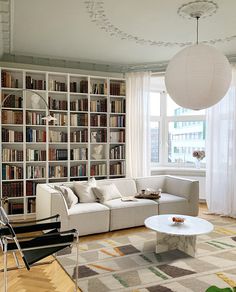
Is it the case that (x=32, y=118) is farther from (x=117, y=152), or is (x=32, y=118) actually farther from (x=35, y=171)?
(x=117, y=152)

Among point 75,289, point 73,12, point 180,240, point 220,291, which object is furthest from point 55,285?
point 73,12

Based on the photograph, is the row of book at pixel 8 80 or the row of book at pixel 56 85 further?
the row of book at pixel 56 85

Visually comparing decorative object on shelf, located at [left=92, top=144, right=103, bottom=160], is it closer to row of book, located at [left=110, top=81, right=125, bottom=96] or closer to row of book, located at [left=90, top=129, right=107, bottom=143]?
row of book, located at [left=90, top=129, right=107, bottom=143]

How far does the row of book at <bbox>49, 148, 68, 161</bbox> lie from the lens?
5.53 metres

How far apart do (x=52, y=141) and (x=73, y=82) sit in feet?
3.97

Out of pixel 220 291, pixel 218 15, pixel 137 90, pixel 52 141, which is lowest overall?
pixel 220 291

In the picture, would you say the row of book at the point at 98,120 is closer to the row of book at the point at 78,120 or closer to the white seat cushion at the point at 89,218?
the row of book at the point at 78,120

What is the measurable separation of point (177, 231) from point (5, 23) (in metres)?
3.22

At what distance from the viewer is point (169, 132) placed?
7.11 m

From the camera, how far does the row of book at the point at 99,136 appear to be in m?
5.94

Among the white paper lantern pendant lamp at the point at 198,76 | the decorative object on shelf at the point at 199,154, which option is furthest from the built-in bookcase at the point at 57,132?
the white paper lantern pendant lamp at the point at 198,76

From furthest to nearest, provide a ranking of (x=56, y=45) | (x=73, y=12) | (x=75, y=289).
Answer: (x=56, y=45) < (x=73, y=12) < (x=75, y=289)

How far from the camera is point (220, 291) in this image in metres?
1.12

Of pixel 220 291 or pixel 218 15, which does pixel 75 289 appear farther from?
pixel 218 15
